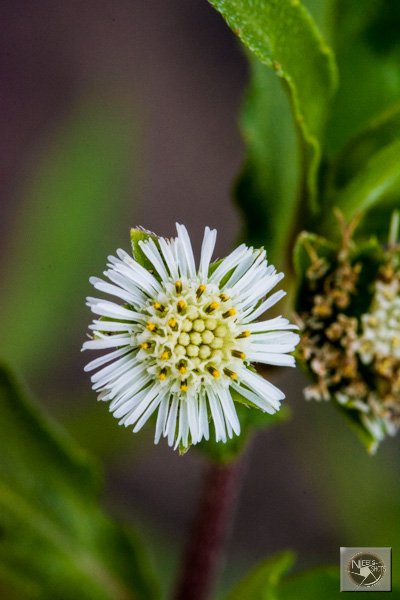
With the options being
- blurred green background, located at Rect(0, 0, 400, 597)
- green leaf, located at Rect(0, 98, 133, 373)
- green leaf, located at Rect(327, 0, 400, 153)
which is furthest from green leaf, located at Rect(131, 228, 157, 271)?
green leaf, located at Rect(0, 98, 133, 373)

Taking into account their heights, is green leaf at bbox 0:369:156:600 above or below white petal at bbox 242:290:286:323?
below

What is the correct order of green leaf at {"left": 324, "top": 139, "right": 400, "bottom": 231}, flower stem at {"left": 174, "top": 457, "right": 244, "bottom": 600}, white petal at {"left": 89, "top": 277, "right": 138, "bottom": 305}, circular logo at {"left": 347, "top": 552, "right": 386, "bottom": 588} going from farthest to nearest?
flower stem at {"left": 174, "top": 457, "right": 244, "bottom": 600} → circular logo at {"left": 347, "top": 552, "right": 386, "bottom": 588} → green leaf at {"left": 324, "top": 139, "right": 400, "bottom": 231} → white petal at {"left": 89, "top": 277, "right": 138, "bottom": 305}

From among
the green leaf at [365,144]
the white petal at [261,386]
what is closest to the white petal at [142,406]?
the white petal at [261,386]

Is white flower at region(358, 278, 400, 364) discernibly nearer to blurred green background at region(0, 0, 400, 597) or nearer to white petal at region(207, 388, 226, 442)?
white petal at region(207, 388, 226, 442)

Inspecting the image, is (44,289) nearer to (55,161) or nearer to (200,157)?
(55,161)

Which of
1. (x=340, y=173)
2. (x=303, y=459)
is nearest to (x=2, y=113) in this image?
(x=303, y=459)

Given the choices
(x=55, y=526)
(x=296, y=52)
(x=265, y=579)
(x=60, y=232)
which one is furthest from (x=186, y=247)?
(x=60, y=232)

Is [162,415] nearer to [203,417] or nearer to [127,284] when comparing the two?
[203,417]
